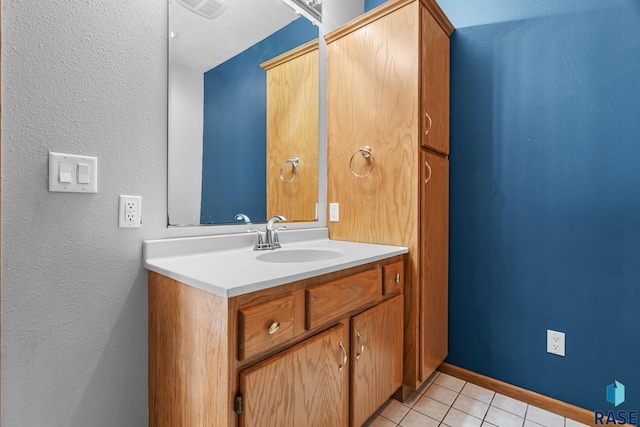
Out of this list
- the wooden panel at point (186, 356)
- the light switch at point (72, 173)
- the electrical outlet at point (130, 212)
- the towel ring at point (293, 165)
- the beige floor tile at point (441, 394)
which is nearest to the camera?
the wooden panel at point (186, 356)

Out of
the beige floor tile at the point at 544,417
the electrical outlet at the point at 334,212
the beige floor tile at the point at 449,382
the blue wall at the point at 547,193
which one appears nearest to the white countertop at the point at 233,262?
the electrical outlet at the point at 334,212

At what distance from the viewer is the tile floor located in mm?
1404

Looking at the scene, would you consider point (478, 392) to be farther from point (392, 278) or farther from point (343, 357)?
point (343, 357)

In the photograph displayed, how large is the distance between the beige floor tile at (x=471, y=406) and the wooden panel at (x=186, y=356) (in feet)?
4.09

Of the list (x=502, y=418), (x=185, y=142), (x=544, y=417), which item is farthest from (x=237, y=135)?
(x=544, y=417)

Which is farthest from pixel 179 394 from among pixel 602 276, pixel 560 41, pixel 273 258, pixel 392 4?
pixel 560 41

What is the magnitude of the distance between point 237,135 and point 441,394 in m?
1.67

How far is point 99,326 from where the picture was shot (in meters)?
1.02

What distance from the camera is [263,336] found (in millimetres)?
861

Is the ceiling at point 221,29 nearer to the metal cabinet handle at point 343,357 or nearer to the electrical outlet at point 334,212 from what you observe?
the electrical outlet at point 334,212

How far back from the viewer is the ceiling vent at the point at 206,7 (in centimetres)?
123

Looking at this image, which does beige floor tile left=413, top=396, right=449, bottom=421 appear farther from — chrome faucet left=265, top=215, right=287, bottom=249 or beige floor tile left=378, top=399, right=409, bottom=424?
chrome faucet left=265, top=215, right=287, bottom=249

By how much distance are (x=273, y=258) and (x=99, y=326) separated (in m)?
0.67

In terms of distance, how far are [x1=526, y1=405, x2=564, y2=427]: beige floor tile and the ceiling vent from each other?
90.3 inches
